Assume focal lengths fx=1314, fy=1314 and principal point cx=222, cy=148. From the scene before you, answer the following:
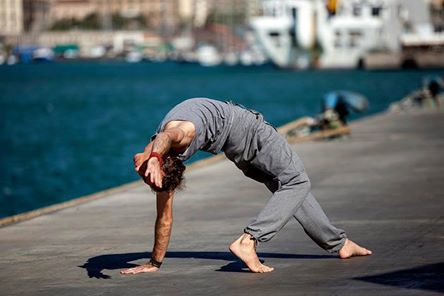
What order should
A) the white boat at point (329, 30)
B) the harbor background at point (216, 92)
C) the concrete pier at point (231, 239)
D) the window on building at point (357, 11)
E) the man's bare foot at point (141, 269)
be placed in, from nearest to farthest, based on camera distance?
the concrete pier at point (231, 239) → the man's bare foot at point (141, 269) → the harbor background at point (216, 92) → the white boat at point (329, 30) → the window on building at point (357, 11)

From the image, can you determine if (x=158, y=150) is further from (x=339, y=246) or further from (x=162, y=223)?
(x=339, y=246)

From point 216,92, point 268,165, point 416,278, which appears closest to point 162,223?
point 268,165

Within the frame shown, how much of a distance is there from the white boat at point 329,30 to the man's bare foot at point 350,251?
126409 mm

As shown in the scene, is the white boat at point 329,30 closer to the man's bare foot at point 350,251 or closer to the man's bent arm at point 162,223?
the man's bare foot at point 350,251

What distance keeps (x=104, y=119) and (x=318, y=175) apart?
52.7 metres

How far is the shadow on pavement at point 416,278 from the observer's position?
779cm

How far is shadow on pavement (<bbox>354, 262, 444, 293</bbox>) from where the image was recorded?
7789mm

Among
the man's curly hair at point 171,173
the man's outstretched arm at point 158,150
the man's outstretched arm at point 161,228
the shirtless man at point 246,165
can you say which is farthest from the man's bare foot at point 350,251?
the man's outstretched arm at point 158,150

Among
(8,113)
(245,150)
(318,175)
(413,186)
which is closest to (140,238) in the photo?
(245,150)

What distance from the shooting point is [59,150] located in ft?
151

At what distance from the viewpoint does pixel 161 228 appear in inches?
337

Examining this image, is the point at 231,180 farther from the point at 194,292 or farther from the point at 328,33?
the point at 328,33

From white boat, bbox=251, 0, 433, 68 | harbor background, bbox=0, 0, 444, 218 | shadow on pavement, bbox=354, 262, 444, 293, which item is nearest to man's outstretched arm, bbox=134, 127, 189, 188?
shadow on pavement, bbox=354, 262, 444, 293

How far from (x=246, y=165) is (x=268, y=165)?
0.16 m
